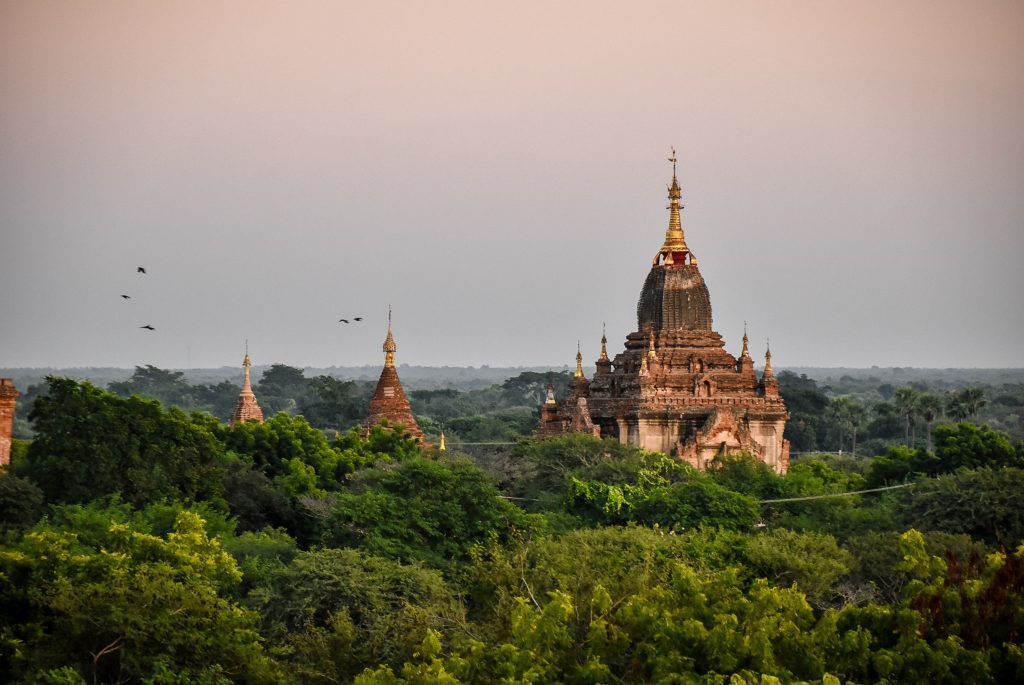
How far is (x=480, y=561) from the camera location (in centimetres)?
3300

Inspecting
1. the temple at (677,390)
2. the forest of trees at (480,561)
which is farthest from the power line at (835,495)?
the temple at (677,390)

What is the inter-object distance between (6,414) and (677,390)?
712 inches

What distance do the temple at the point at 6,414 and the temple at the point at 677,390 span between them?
15457 millimetres

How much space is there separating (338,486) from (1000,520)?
627 inches

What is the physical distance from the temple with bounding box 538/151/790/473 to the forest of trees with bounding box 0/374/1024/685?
1805mm

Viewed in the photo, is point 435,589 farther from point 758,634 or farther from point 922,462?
point 922,462

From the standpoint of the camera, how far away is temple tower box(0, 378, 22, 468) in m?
44.4

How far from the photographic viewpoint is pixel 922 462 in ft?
157

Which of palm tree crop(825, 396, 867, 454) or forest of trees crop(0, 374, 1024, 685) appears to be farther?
palm tree crop(825, 396, 867, 454)

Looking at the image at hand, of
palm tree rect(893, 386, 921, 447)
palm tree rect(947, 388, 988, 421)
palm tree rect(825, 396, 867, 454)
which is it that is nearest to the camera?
palm tree rect(947, 388, 988, 421)

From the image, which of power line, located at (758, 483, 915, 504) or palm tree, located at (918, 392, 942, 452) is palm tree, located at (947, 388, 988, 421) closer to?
palm tree, located at (918, 392, 942, 452)

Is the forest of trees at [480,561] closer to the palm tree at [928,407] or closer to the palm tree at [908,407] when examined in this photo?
the palm tree at [928,407]

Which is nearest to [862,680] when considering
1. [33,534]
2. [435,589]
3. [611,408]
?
[435,589]

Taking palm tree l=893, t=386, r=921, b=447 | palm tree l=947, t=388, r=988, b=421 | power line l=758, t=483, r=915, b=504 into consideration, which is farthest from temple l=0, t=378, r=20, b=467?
palm tree l=893, t=386, r=921, b=447
